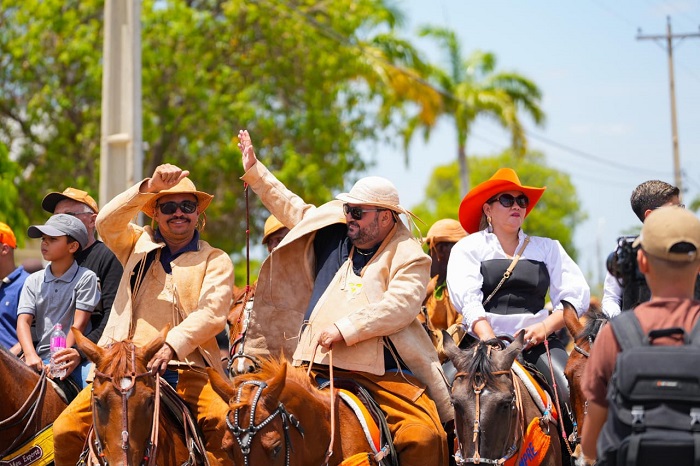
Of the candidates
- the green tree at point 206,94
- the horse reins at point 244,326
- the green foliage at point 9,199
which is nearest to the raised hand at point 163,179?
the horse reins at point 244,326

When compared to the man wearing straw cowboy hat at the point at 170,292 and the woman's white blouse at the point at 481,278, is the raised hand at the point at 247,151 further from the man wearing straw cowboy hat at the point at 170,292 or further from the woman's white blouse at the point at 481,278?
the woman's white blouse at the point at 481,278

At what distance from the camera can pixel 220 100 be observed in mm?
24312

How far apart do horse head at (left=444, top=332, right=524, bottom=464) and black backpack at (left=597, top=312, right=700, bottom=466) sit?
6.92ft

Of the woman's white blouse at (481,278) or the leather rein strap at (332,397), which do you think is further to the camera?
the woman's white blouse at (481,278)

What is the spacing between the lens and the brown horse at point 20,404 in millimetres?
7707

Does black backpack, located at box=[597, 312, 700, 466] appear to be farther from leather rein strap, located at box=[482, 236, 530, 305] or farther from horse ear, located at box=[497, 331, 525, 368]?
leather rein strap, located at box=[482, 236, 530, 305]

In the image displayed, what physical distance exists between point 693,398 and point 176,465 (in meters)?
3.68

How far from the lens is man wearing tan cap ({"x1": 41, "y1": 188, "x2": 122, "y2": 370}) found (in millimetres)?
8562

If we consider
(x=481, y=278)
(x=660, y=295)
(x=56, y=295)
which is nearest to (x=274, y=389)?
(x=481, y=278)

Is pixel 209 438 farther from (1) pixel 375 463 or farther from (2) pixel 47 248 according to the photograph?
(2) pixel 47 248

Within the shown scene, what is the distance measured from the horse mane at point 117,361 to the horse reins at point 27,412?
155cm

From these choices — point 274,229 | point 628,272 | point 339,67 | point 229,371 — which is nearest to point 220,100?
point 339,67

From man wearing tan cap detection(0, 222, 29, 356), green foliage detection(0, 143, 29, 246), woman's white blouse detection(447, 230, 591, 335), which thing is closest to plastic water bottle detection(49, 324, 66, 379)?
man wearing tan cap detection(0, 222, 29, 356)

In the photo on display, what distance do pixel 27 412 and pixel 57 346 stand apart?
0.53 meters
